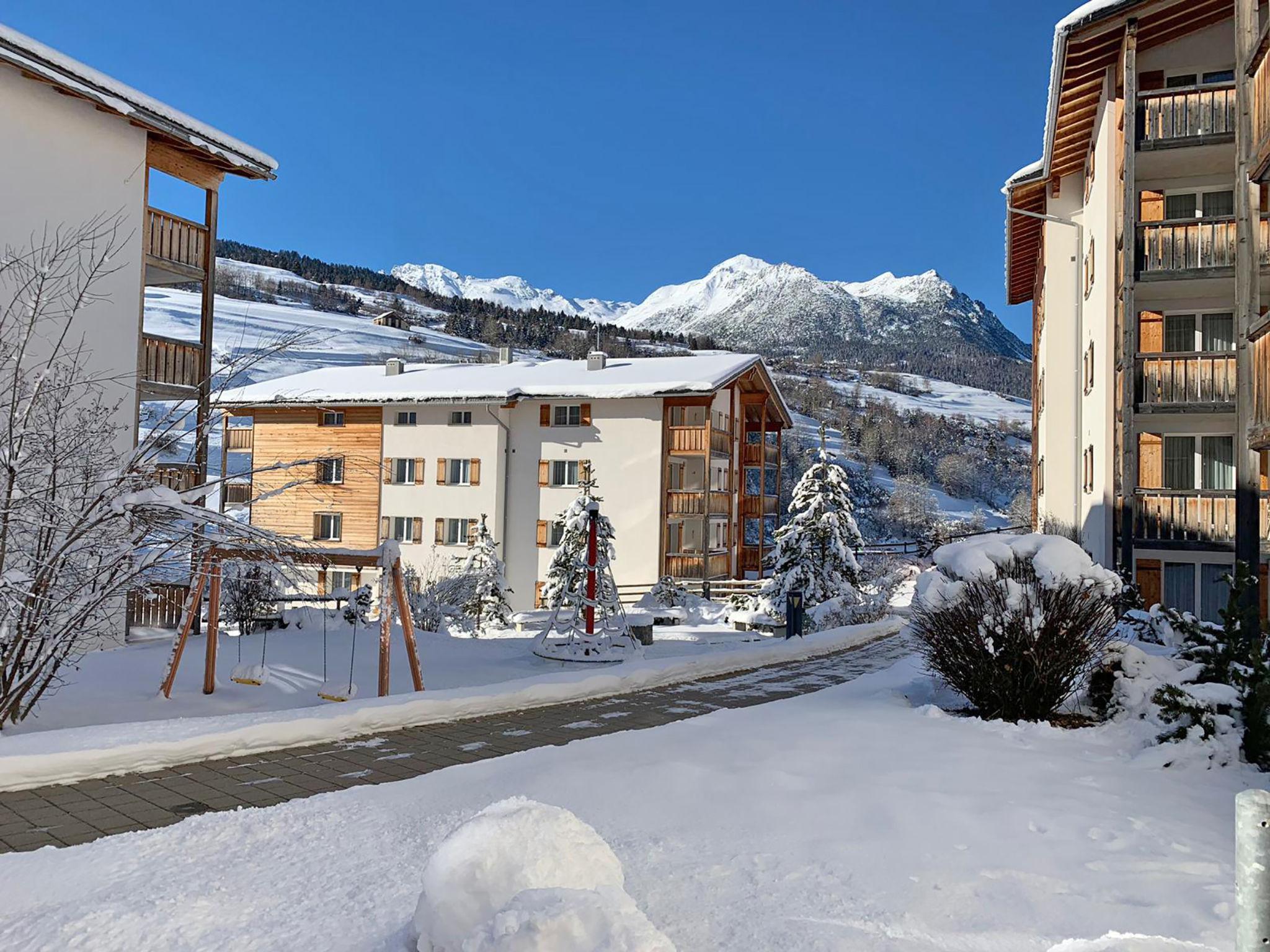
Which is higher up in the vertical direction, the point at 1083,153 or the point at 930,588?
the point at 1083,153

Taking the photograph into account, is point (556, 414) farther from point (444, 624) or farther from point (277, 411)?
point (444, 624)

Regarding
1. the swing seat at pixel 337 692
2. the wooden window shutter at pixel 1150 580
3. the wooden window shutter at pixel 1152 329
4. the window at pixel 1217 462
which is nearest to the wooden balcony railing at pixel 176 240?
the swing seat at pixel 337 692

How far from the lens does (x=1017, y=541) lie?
914 cm

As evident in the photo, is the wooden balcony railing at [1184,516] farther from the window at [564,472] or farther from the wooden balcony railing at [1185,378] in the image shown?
the window at [564,472]

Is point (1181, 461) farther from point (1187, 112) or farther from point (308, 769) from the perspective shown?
point (308, 769)

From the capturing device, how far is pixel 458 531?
3597cm

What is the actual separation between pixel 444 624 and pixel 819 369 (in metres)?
99.7

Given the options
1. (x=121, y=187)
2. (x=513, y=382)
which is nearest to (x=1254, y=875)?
(x=121, y=187)

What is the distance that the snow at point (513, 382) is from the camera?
33281 mm

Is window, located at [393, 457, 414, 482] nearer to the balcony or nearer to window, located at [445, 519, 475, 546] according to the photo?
window, located at [445, 519, 475, 546]

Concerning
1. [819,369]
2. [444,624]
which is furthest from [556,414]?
[819,369]

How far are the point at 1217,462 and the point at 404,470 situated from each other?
87.8 ft

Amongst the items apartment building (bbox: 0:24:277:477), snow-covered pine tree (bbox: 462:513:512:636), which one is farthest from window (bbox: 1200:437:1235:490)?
snow-covered pine tree (bbox: 462:513:512:636)

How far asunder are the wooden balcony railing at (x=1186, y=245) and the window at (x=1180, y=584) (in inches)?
197
